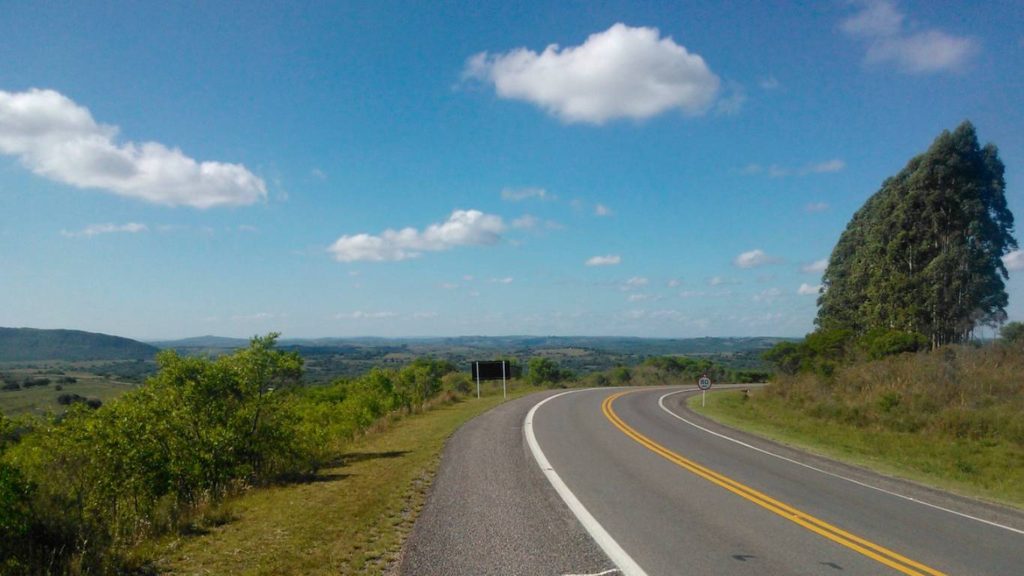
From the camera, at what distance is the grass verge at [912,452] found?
14198 mm

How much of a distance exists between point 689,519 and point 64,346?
133 m

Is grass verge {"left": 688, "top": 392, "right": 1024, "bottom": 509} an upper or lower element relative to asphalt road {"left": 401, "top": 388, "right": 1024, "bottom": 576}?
lower

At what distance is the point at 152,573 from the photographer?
6.95m

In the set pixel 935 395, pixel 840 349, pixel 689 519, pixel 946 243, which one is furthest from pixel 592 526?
pixel 840 349

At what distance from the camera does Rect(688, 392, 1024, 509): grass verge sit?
46.6 feet

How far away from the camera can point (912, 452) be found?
20375 mm

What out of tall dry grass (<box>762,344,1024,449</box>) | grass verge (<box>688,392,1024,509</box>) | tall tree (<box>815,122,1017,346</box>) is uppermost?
tall tree (<box>815,122,1017,346</box>)

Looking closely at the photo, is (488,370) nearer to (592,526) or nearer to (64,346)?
(592,526)

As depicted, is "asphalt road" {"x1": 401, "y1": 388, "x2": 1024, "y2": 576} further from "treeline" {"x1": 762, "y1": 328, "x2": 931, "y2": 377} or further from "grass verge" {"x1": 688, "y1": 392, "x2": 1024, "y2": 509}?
"treeline" {"x1": 762, "y1": 328, "x2": 931, "y2": 377}

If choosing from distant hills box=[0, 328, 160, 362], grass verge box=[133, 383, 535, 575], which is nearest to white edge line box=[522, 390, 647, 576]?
grass verge box=[133, 383, 535, 575]

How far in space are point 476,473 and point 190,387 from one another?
677cm

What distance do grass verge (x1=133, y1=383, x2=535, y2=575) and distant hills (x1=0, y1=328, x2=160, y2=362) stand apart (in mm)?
102619

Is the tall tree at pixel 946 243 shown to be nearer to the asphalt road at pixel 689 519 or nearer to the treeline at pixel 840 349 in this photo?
the treeline at pixel 840 349

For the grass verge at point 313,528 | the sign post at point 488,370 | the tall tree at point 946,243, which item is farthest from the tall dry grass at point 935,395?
the grass verge at point 313,528
